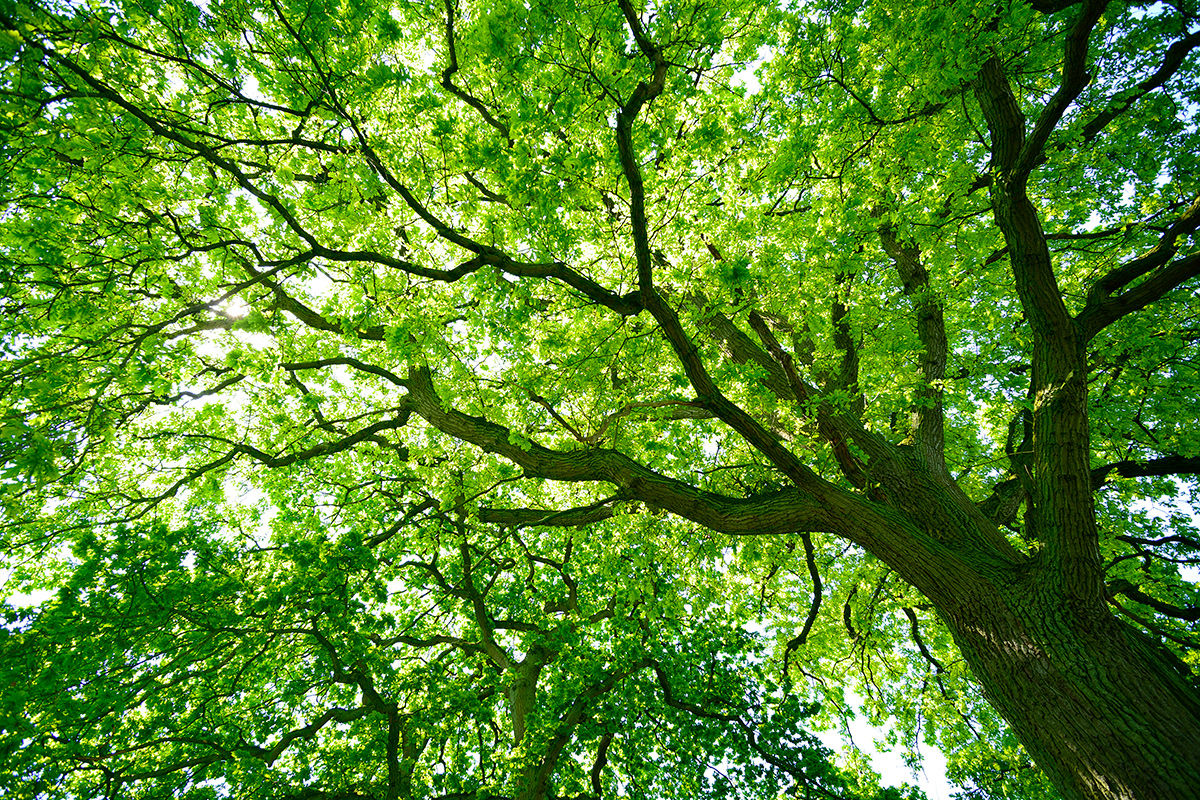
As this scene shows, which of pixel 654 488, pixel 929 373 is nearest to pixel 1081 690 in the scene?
pixel 929 373

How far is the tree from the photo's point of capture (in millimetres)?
4523

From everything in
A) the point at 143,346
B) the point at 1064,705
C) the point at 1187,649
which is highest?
the point at 143,346

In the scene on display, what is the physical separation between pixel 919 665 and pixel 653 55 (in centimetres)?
1165

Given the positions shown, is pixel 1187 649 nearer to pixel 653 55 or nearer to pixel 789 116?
pixel 789 116

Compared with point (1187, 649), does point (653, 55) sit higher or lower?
higher

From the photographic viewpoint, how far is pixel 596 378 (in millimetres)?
6629

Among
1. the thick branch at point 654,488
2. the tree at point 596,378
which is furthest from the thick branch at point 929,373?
the thick branch at point 654,488

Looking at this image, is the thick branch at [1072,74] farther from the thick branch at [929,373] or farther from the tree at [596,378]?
the thick branch at [929,373]

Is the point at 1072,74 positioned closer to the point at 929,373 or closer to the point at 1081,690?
the point at 929,373

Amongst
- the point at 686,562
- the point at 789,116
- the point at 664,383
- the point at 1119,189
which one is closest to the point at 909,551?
the point at 664,383

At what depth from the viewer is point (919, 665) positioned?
10.1 m

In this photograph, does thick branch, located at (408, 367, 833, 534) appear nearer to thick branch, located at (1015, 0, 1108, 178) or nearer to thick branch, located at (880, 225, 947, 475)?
thick branch, located at (880, 225, 947, 475)

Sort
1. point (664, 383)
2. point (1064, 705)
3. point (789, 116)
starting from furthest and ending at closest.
A: point (664, 383) → point (789, 116) → point (1064, 705)

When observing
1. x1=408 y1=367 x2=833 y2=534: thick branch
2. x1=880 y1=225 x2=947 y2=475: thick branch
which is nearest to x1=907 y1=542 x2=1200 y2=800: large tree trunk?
x1=408 y1=367 x2=833 y2=534: thick branch
